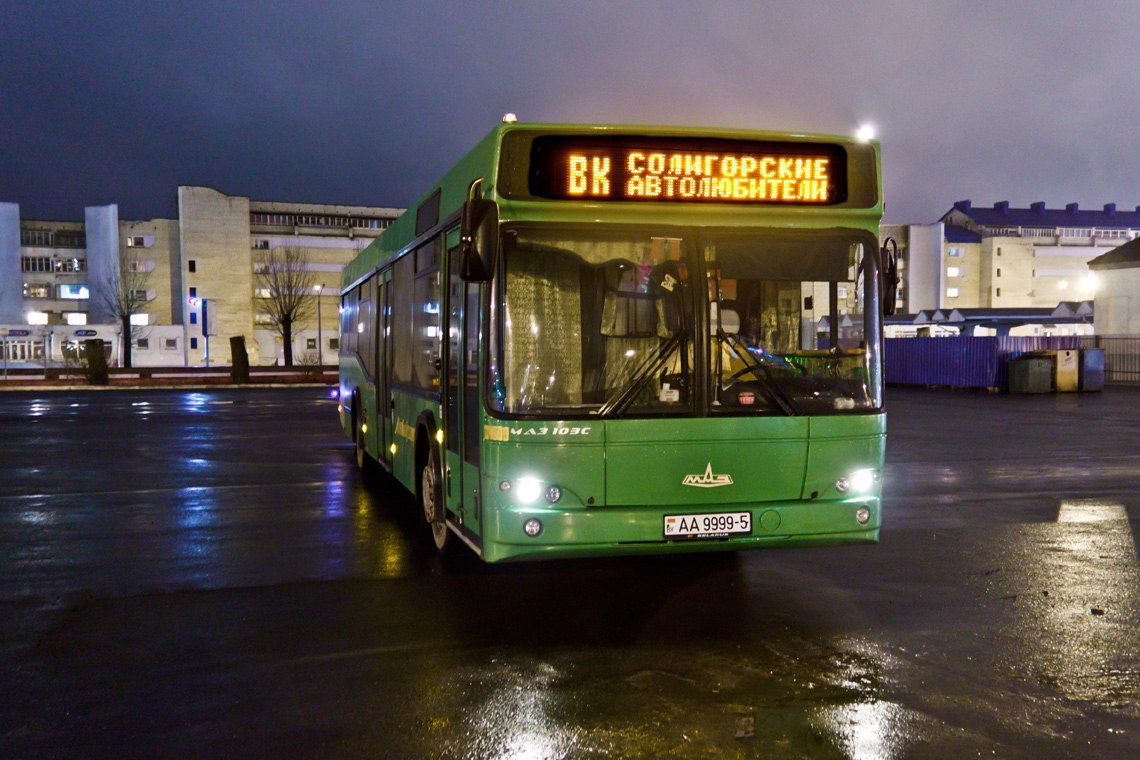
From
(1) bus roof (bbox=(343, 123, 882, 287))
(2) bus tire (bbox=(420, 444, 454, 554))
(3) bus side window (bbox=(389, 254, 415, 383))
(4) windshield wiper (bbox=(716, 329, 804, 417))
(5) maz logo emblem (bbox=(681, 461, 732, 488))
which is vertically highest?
(1) bus roof (bbox=(343, 123, 882, 287))

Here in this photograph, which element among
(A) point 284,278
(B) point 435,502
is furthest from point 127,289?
(B) point 435,502

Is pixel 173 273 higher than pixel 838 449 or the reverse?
higher

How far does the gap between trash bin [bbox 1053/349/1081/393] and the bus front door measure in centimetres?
3353

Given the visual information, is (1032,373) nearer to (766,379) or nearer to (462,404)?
(766,379)

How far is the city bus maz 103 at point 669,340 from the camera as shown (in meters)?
6.25

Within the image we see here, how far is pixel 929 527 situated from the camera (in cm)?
980

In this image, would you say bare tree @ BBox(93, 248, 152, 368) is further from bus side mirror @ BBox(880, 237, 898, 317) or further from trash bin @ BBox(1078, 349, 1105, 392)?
bus side mirror @ BBox(880, 237, 898, 317)

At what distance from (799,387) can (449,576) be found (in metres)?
3.14

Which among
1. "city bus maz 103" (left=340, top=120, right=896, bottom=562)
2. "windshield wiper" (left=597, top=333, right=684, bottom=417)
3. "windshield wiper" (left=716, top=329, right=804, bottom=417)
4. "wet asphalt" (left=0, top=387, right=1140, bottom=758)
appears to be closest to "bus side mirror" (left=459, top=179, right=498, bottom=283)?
"city bus maz 103" (left=340, top=120, right=896, bottom=562)

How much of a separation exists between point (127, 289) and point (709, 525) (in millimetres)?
87498

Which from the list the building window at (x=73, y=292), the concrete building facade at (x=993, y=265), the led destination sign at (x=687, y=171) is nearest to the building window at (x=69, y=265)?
the building window at (x=73, y=292)

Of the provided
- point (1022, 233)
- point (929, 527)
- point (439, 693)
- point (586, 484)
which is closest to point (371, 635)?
point (439, 693)

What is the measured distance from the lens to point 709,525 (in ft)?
20.9

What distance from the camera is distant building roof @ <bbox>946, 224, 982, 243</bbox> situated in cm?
9494
